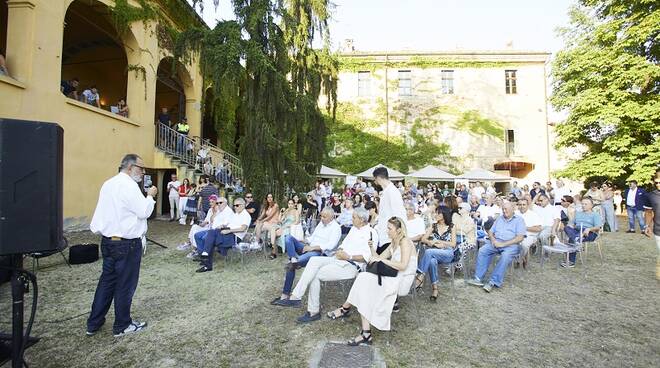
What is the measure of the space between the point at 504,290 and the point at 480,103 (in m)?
19.0

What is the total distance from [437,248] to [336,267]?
1.78 m

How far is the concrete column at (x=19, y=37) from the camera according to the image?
8.15 m

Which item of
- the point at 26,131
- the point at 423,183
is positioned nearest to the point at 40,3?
the point at 26,131

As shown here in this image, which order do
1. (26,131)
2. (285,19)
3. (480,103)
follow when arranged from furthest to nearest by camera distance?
1. (480,103)
2. (285,19)
3. (26,131)

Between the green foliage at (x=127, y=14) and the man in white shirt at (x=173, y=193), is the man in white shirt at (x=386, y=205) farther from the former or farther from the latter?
the green foliage at (x=127, y=14)

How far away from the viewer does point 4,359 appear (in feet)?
7.77

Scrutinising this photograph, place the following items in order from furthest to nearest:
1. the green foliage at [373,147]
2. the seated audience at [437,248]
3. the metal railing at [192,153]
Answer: the green foliage at [373,147] → the metal railing at [192,153] → the seated audience at [437,248]

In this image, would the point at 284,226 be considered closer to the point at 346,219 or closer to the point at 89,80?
the point at 346,219

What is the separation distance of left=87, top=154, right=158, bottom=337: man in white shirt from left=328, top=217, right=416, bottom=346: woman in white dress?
235 centimetres

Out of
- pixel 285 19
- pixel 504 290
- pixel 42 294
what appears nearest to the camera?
pixel 42 294

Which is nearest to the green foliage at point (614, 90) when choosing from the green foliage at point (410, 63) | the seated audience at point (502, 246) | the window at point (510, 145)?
the window at point (510, 145)

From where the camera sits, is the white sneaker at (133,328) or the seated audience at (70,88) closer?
the white sneaker at (133,328)

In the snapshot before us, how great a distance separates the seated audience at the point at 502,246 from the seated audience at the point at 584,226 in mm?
2065

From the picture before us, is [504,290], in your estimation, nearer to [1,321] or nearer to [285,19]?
[1,321]
